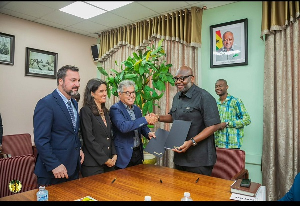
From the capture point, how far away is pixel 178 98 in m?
2.34

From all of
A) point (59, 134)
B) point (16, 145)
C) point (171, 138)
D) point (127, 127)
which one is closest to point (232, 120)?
point (171, 138)

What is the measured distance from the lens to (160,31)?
4.10 metres

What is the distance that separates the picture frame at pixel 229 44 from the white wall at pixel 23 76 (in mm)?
2866

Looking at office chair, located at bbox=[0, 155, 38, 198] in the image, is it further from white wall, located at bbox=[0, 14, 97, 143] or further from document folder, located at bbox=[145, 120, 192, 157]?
white wall, located at bbox=[0, 14, 97, 143]

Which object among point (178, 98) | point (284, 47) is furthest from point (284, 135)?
point (178, 98)

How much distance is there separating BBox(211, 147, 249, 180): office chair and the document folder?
21.7 inches

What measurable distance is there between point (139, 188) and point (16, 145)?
278cm

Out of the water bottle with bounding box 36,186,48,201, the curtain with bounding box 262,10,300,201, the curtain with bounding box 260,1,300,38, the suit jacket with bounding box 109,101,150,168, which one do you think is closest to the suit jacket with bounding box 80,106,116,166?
the suit jacket with bounding box 109,101,150,168

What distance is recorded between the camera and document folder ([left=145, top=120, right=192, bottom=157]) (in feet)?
6.44

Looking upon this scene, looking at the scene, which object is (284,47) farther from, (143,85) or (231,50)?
(143,85)

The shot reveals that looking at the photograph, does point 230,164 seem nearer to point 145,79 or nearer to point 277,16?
point 145,79

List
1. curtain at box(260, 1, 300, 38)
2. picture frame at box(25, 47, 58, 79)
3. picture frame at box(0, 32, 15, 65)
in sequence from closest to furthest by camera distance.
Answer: curtain at box(260, 1, 300, 38) → picture frame at box(0, 32, 15, 65) → picture frame at box(25, 47, 58, 79)

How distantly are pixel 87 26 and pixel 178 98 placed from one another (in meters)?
3.00

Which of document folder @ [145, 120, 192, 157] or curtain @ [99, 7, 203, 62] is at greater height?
curtain @ [99, 7, 203, 62]
